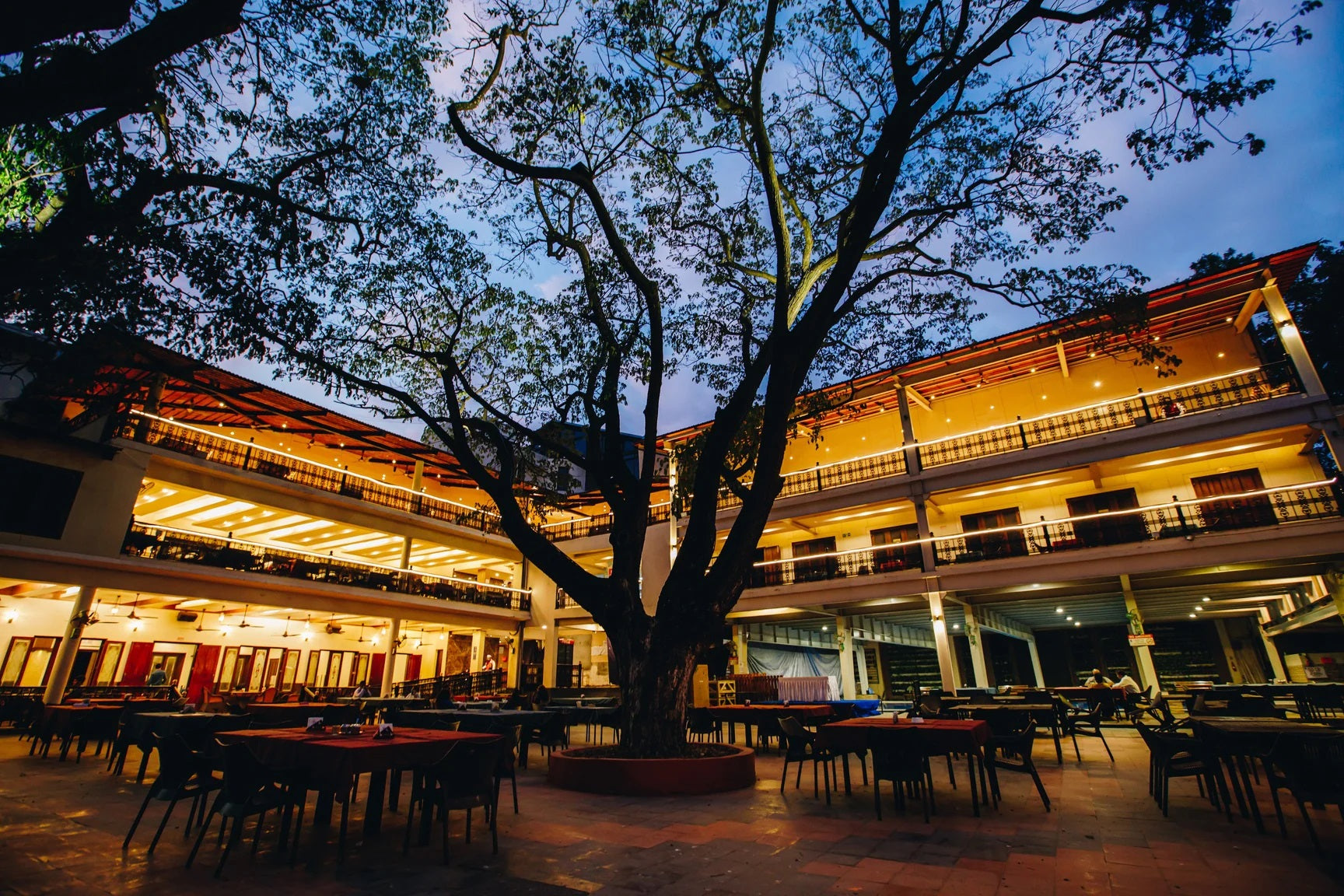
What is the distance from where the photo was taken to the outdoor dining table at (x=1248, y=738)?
3.85 meters

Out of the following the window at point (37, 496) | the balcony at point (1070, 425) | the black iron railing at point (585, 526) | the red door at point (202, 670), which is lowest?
the red door at point (202, 670)

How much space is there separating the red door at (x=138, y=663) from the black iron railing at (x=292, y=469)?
4946mm

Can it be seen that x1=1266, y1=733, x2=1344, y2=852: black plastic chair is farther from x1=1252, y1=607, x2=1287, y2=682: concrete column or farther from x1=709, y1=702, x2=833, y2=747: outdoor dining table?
x1=1252, y1=607, x2=1287, y2=682: concrete column

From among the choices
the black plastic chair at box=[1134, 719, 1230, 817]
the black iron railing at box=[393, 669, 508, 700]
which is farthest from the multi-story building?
the black plastic chair at box=[1134, 719, 1230, 817]

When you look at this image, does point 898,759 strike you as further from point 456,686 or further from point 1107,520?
point 456,686

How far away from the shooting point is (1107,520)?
14.0 m

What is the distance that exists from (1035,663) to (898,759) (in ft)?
60.6

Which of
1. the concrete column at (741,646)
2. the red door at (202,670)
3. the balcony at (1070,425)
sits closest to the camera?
the balcony at (1070,425)

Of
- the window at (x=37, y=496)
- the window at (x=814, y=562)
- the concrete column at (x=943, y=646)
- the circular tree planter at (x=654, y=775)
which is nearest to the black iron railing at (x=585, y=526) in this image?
the window at (x=814, y=562)

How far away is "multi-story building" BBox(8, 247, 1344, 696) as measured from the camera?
11445 mm

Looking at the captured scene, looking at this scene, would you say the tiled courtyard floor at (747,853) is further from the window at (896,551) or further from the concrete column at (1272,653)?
the concrete column at (1272,653)

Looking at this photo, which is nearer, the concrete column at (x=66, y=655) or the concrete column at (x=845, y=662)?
the concrete column at (x=66, y=655)

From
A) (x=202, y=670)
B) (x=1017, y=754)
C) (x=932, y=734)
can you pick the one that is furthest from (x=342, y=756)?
(x=202, y=670)

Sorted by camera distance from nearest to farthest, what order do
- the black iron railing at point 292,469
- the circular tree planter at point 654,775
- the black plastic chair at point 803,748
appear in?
the black plastic chair at point 803,748 < the circular tree planter at point 654,775 < the black iron railing at point 292,469
